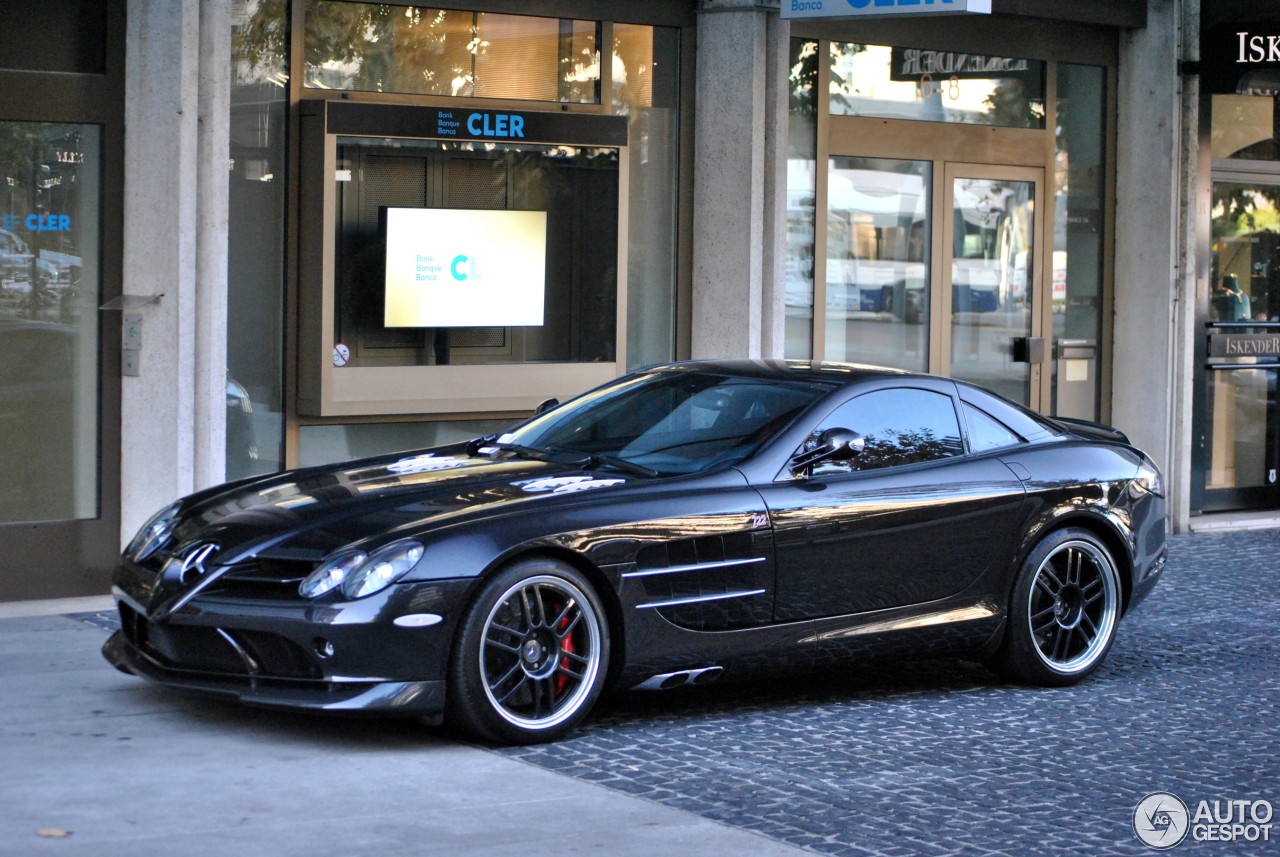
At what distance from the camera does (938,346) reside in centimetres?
1314

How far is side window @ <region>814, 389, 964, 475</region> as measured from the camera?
723 cm

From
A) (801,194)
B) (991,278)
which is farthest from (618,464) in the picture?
(991,278)

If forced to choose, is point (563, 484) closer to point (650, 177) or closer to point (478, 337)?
point (478, 337)

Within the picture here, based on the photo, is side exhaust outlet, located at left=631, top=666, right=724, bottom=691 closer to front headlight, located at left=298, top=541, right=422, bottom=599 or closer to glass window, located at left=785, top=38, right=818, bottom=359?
front headlight, located at left=298, top=541, right=422, bottom=599

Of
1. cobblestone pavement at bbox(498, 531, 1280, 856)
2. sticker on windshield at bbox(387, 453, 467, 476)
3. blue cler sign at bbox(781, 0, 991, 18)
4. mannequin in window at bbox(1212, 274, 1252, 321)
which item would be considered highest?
blue cler sign at bbox(781, 0, 991, 18)

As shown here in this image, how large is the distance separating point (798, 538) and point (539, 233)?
196 inches

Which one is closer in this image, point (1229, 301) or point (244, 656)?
point (244, 656)

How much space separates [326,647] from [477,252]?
5.51m

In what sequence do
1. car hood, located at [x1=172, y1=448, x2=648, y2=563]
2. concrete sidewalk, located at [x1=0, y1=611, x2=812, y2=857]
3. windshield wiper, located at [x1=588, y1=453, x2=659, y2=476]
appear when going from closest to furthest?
concrete sidewalk, located at [x1=0, y1=611, x2=812, y2=857]
car hood, located at [x1=172, y1=448, x2=648, y2=563]
windshield wiper, located at [x1=588, y1=453, x2=659, y2=476]

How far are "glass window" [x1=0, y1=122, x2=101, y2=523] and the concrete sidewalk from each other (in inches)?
111

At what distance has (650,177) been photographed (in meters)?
11.9

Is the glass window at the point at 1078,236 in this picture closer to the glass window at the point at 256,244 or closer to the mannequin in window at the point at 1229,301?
the mannequin in window at the point at 1229,301

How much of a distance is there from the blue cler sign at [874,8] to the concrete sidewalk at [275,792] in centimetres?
602

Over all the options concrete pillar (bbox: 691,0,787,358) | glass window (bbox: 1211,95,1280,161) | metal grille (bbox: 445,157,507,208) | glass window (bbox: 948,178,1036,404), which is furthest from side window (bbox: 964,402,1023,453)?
glass window (bbox: 1211,95,1280,161)
